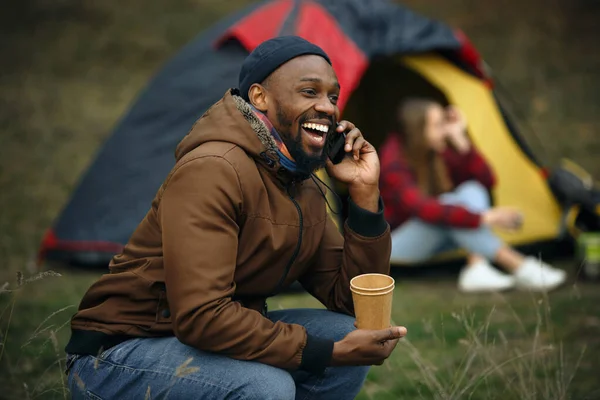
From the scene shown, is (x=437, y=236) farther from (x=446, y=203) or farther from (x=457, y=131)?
(x=457, y=131)

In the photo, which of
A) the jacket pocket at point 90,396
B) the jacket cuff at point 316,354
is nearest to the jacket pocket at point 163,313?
the jacket pocket at point 90,396

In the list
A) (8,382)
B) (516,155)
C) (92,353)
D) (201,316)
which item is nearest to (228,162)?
(201,316)

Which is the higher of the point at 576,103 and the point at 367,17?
the point at 367,17

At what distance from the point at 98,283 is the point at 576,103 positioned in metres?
7.35

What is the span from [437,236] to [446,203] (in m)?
0.24

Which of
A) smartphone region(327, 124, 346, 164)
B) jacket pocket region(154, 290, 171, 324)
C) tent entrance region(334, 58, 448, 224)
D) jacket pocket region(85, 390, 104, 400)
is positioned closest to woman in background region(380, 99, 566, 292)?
tent entrance region(334, 58, 448, 224)

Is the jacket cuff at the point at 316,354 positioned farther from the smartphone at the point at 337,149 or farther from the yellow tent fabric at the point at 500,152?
the yellow tent fabric at the point at 500,152

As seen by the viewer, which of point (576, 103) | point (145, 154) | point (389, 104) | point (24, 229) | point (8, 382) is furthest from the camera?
point (576, 103)

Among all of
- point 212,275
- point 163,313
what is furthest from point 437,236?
point 212,275

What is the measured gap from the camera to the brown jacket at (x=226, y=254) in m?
2.16

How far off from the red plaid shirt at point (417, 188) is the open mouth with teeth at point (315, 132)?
2706 mm

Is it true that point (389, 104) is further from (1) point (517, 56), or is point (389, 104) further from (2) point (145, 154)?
(1) point (517, 56)

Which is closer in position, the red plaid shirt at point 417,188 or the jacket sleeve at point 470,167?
the red plaid shirt at point 417,188

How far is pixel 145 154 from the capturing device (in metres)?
5.18
